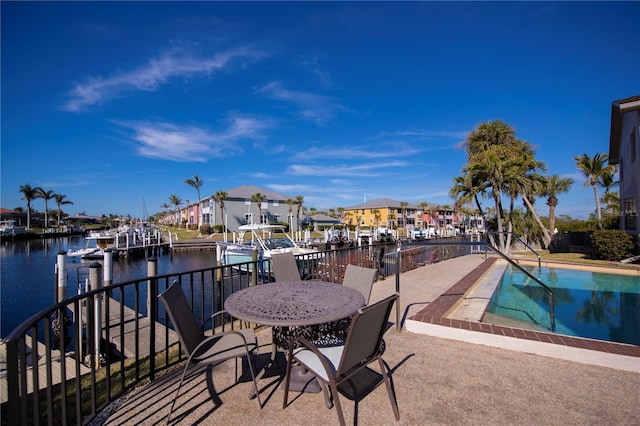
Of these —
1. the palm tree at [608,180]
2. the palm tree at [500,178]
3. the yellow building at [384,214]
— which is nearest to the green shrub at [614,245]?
the palm tree at [500,178]

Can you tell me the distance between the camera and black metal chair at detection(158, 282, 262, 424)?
2.30m

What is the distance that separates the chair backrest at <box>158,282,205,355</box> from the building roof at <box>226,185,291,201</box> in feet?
143

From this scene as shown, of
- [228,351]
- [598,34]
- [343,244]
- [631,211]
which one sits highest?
[598,34]

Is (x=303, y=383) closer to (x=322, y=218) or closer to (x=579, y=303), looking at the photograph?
(x=579, y=303)

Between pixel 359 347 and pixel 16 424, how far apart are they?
1.82m

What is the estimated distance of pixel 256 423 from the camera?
2189mm

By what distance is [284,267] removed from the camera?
4512 millimetres

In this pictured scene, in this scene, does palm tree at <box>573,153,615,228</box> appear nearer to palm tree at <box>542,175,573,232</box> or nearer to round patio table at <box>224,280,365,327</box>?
palm tree at <box>542,175,573,232</box>

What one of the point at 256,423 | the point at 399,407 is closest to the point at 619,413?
the point at 399,407

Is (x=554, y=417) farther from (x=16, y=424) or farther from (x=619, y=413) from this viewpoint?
(x=16, y=424)

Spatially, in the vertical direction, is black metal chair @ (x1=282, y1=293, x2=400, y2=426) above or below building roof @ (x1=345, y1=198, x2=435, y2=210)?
below

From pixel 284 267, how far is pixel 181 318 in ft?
7.09

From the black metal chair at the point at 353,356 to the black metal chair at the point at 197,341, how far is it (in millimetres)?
423

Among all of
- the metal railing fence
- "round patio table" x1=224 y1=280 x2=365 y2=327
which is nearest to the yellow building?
the metal railing fence
